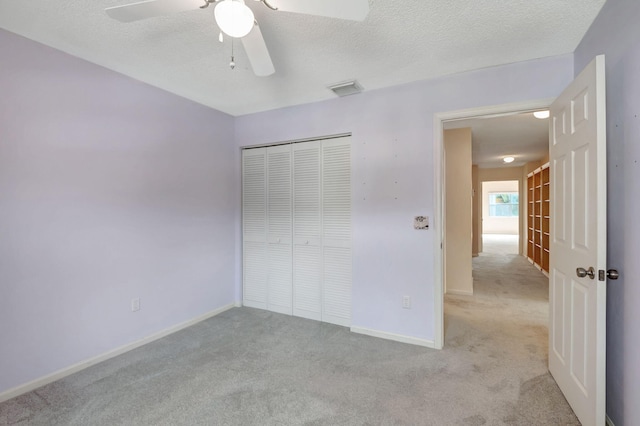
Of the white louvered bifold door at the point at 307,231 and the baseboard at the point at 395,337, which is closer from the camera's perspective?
the baseboard at the point at 395,337

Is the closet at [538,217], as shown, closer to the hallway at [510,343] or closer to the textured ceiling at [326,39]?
the hallway at [510,343]

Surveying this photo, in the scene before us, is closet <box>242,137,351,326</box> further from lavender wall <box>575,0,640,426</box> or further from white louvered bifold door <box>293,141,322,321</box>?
lavender wall <box>575,0,640,426</box>

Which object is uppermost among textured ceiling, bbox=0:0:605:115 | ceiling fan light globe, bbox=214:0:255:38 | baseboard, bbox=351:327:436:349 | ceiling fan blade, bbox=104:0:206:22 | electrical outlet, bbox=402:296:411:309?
textured ceiling, bbox=0:0:605:115

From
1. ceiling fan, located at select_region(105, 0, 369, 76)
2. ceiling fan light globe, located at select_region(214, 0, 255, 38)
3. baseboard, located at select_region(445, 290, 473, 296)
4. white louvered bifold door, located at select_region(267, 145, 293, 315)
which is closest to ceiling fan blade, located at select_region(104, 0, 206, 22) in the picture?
ceiling fan, located at select_region(105, 0, 369, 76)

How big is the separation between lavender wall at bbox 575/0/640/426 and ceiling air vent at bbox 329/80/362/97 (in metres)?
1.68

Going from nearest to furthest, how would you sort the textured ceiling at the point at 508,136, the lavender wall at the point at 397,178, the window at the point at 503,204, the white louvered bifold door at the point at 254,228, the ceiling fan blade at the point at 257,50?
the ceiling fan blade at the point at 257,50, the lavender wall at the point at 397,178, the white louvered bifold door at the point at 254,228, the textured ceiling at the point at 508,136, the window at the point at 503,204

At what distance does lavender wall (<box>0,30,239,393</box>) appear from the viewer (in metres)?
2.04

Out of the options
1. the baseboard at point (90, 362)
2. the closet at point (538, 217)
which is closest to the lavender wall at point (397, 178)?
the baseboard at point (90, 362)

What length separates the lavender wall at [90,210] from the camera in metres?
2.04

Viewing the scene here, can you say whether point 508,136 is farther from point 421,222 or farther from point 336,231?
point 336,231

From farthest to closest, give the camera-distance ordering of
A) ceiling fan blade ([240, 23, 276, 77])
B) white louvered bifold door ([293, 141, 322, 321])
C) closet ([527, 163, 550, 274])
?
closet ([527, 163, 550, 274]) → white louvered bifold door ([293, 141, 322, 321]) → ceiling fan blade ([240, 23, 276, 77])

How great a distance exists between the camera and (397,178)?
2.87 meters

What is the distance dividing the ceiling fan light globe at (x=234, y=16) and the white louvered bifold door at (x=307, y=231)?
2.08 metres

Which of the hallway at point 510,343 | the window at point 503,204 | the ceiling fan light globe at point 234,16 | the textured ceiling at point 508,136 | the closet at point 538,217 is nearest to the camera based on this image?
the ceiling fan light globe at point 234,16
